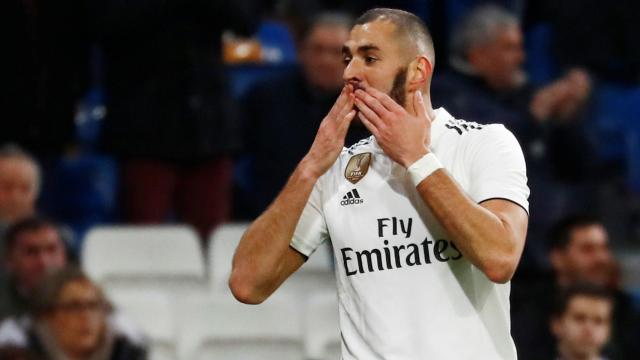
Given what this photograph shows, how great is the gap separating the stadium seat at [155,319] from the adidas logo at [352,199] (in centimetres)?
262

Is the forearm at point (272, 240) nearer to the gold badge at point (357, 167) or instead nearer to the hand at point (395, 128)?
the gold badge at point (357, 167)

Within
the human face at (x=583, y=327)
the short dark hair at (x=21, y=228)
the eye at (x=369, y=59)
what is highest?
the eye at (x=369, y=59)

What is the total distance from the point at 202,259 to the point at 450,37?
6.26ft

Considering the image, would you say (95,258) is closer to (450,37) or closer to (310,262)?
(310,262)

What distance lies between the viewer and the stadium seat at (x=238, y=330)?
6.04m

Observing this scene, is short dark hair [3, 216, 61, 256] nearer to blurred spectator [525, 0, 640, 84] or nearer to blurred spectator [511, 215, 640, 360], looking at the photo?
blurred spectator [511, 215, 640, 360]

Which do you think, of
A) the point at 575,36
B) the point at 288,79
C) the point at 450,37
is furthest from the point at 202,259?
the point at 575,36

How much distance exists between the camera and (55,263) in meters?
6.07

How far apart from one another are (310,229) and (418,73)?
1.83 ft

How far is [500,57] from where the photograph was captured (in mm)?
6617

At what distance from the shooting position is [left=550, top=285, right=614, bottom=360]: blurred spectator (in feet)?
19.1

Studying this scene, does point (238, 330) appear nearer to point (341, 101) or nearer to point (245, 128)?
point (245, 128)

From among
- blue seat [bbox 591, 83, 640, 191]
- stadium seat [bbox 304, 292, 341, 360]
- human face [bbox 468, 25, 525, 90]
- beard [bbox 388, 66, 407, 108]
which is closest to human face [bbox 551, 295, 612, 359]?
stadium seat [bbox 304, 292, 341, 360]

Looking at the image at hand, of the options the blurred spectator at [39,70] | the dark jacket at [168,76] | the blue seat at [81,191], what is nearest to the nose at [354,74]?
the dark jacket at [168,76]
